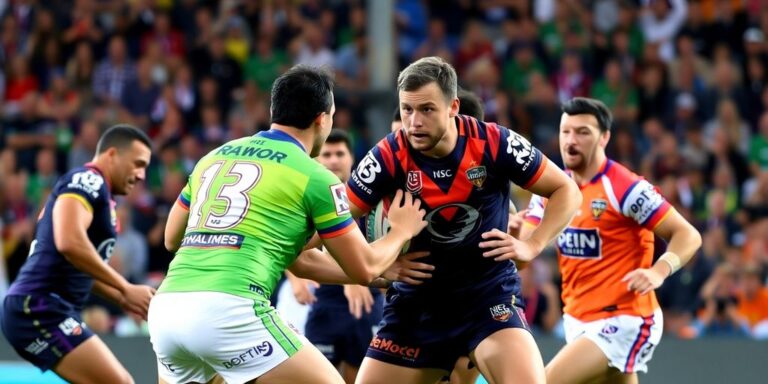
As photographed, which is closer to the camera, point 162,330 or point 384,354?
point 162,330

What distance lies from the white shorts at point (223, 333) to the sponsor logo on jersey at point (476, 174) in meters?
1.40

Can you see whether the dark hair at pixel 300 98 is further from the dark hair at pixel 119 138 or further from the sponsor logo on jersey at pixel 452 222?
the dark hair at pixel 119 138

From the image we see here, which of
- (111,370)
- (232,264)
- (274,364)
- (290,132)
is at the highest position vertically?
(290,132)

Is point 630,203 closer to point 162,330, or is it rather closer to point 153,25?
point 162,330

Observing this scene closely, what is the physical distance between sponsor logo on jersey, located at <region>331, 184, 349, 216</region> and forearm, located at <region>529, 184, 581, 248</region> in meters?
1.27

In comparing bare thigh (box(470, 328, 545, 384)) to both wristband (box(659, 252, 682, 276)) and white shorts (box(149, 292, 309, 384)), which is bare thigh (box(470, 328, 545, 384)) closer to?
white shorts (box(149, 292, 309, 384))

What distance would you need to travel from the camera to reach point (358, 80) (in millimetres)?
16172

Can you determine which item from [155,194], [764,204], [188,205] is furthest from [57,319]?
[764,204]

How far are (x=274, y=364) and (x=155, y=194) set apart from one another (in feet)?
30.1

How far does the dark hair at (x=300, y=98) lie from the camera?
5949 mm

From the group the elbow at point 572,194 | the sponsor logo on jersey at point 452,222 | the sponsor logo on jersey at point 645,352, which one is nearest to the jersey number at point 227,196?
the sponsor logo on jersey at point 452,222

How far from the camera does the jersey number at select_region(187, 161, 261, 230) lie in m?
5.68

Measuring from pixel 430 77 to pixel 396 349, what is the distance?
153cm

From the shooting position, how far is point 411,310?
22.4 feet
